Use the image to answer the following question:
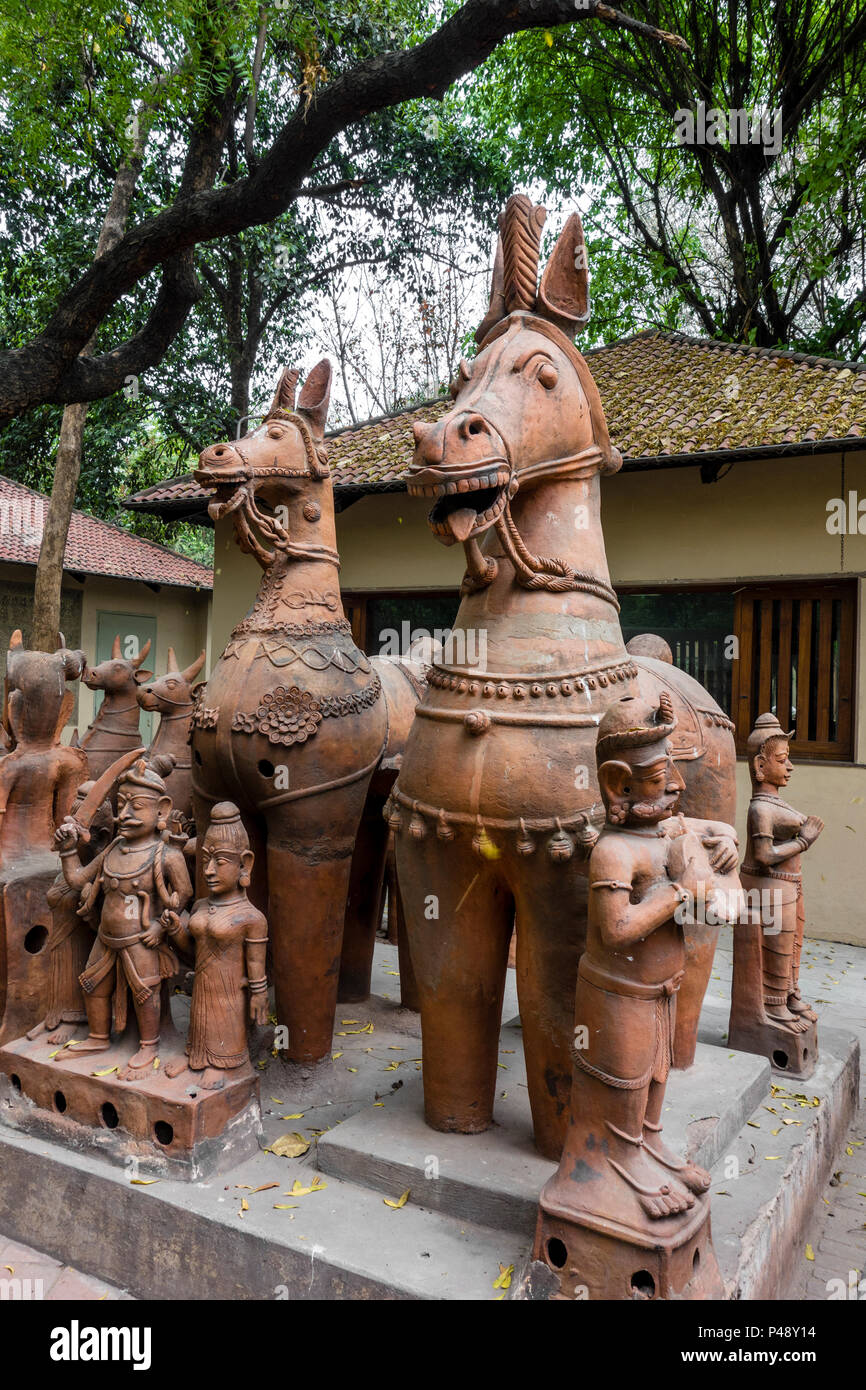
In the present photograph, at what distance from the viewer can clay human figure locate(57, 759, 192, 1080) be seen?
300 centimetres

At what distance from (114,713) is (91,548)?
1137 centimetres

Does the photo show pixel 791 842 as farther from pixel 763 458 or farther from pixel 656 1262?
pixel 763 458

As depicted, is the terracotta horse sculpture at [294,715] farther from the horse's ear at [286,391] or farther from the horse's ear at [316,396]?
the horse's ear at [286,391]

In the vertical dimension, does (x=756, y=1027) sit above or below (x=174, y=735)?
below

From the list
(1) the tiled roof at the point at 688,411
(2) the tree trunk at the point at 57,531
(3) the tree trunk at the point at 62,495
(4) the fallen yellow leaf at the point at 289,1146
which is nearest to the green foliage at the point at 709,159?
(1) the tiled roof at the point at 688,411

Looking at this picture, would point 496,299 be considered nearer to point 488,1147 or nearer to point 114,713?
point 488,1147

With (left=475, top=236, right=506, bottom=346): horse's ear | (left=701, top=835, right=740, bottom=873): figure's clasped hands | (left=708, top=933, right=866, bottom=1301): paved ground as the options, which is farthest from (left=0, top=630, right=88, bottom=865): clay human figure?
(left=708, top=933, right=866, bottom=1301): paved ground

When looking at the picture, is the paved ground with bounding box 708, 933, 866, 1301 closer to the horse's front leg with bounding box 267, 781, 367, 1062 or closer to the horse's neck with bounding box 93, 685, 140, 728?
the horse's front leg with bounding box 267, 781, 367, 1062

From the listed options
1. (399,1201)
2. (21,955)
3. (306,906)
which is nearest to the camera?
(399,1201)

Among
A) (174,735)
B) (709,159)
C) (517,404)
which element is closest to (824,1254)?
(517,404)

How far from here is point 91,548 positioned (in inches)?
589

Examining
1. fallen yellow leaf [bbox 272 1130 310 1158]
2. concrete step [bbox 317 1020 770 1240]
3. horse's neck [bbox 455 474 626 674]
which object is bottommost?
fallen yellow leaf [bbox 272 1130 310 1158]

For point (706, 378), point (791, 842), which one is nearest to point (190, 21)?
point (706, 378)

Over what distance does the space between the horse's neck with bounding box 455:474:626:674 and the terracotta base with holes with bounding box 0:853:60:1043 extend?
6.95 ft
